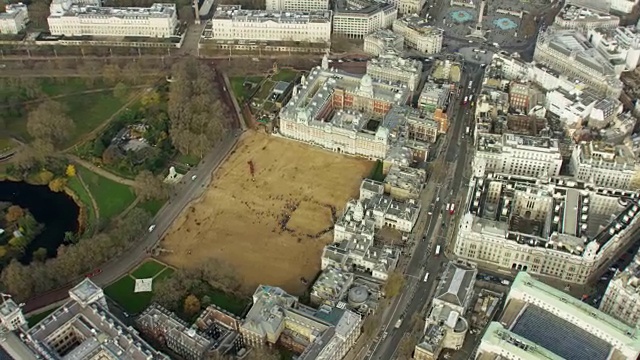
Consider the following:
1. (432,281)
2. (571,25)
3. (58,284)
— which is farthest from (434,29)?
(58,284)

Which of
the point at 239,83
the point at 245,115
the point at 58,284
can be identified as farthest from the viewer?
the point at 239,83

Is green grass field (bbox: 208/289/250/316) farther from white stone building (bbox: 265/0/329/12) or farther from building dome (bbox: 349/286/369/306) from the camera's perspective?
white stone building (bbox: 265/0/329/12)

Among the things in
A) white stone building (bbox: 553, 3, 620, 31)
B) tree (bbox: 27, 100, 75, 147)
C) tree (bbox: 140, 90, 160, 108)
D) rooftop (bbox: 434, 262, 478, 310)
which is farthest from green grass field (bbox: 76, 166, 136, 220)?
white stone building (bbox: 553, 3, 620, 31)

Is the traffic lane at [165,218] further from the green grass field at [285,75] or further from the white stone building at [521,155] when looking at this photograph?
the white stone building at [521,155]

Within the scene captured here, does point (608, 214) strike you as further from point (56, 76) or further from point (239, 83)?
point (56, 76)

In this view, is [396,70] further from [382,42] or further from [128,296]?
[128,296]

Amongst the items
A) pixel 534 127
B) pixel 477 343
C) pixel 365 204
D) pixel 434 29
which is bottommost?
pixel 477 343
